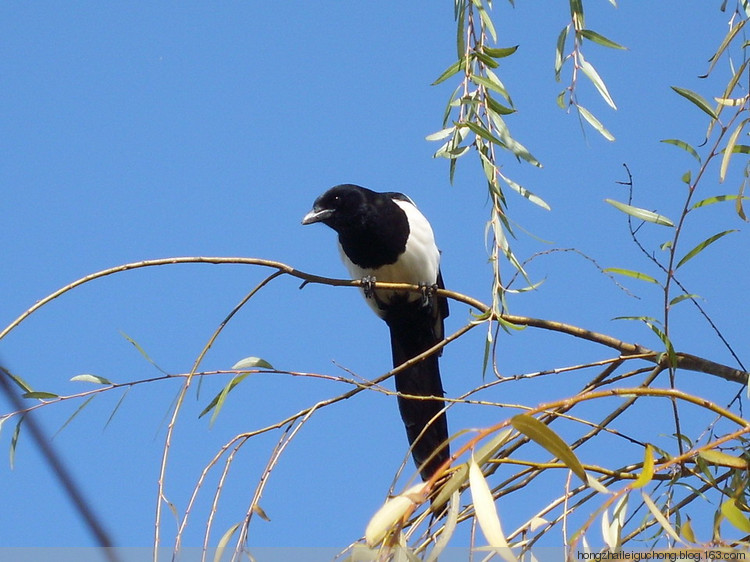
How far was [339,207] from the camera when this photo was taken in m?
3.56

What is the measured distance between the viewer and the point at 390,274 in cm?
350

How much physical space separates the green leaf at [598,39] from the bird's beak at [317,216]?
1720 millimetres

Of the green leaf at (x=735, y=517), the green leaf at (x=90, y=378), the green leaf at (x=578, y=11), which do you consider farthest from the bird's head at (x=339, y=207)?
the green leaf at (x=735, y=517)

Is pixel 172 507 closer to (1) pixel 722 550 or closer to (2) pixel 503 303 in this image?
(1) pixel 722 550

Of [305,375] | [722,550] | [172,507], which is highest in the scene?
[305,375]

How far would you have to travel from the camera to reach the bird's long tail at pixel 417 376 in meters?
3.08

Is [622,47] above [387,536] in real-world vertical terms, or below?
above

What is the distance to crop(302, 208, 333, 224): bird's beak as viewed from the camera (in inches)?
138

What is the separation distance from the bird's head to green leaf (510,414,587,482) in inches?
98.6

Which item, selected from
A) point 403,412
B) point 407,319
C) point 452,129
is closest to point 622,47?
point 452,129

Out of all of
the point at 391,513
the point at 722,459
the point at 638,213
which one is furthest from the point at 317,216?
the point at 391,513

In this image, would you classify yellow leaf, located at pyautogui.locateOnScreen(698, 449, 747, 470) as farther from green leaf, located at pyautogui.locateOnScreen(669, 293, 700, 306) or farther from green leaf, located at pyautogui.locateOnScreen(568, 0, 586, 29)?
green leaf, located at pyautogui.locateOnScreen(568, 0, 586, 29)

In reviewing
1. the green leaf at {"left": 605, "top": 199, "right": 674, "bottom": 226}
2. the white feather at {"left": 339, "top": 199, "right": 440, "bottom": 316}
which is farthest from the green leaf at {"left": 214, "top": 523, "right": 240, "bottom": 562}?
the white feather at {"left": 339, "top": 199, "right": 440, "bottom": 316}

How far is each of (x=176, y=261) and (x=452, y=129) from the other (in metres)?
0.84
